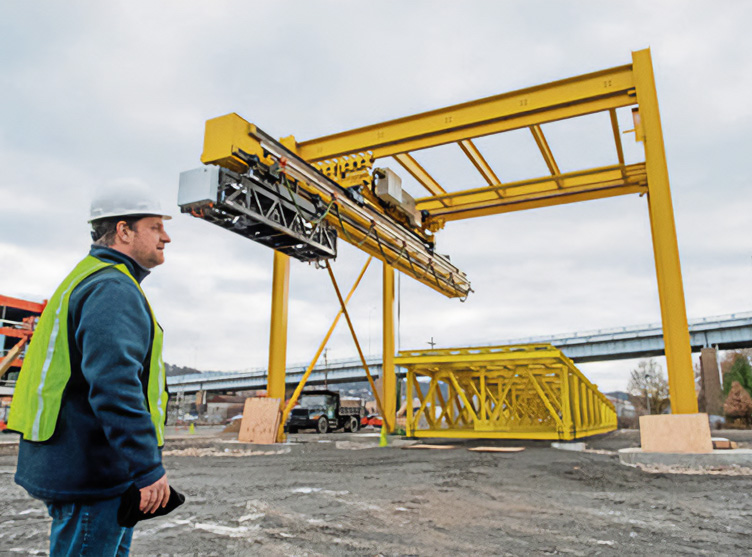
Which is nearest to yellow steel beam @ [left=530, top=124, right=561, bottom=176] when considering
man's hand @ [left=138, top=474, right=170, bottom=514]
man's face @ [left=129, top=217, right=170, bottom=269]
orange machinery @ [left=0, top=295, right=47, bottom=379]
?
man's face @ [left=129, top=217, right=170, bottom=269]

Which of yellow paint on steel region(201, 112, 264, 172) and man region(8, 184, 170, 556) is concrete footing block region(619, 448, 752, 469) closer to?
yellow paint on steel region(201, 112, 264, 172)

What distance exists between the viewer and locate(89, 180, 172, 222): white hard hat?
1.88 m

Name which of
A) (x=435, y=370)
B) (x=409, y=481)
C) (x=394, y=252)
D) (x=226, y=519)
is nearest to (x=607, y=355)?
(x=435, y=370)

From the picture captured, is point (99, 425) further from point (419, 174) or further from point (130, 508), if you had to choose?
point (419, 174)

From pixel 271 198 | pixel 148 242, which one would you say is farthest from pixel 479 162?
pixel 148 242

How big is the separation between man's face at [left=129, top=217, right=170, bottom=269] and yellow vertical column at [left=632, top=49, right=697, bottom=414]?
857 centimetres

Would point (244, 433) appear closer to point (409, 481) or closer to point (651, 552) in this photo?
point (409, 481)

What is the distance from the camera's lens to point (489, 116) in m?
10.6

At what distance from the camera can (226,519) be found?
178 inches

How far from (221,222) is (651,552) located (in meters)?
7.22

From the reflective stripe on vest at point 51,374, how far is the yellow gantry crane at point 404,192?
22.2ft

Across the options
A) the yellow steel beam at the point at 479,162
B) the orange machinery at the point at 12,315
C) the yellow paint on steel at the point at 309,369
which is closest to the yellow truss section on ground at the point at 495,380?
the yellow paint on steel at the point at 309,369

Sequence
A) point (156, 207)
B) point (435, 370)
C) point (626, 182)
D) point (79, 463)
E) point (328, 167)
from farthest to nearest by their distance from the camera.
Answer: point (435, 370) < point (626, 182) < point (328, 167) < point (156, 207) < point (79, 463)

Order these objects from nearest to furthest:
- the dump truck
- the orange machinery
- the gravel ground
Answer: the gravel ground → the dump truck → the orange machinery
